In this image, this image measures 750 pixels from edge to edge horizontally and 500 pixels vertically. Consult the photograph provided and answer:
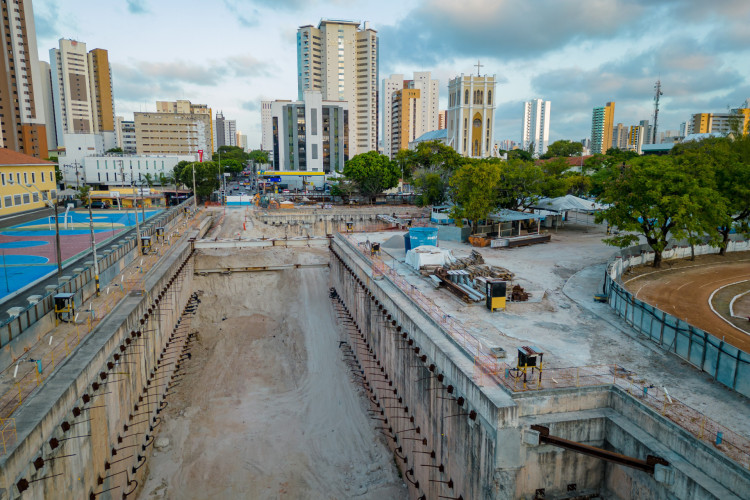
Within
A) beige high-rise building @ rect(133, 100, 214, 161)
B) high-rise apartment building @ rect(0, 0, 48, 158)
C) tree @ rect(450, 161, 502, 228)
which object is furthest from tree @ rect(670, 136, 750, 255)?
beige high-rise building @ rect(133, 100, 214, 161)

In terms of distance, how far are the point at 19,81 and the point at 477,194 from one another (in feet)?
409

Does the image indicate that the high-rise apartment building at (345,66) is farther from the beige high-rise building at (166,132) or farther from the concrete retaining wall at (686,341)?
the concrete retaining wall at (686,341)

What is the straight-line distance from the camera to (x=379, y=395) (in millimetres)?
27484

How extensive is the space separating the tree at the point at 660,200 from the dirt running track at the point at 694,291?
2.42m

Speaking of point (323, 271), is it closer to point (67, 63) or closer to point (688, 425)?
point (688, 425)

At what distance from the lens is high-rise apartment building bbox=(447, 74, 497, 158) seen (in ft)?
370

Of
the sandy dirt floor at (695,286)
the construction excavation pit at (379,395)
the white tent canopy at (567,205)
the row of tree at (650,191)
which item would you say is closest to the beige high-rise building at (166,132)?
the row of tree at (650,191)

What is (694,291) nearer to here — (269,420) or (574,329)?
(574,329)

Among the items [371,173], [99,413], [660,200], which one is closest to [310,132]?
[371,173]

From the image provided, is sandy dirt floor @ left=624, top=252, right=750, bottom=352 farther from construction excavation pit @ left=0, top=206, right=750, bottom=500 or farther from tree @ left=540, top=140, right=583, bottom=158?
tree @ left=540, top=140, right=583, bottom=158

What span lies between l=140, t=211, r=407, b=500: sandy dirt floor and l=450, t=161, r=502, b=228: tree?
15045 millimetres

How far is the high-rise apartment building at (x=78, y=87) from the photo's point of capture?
17225 cm

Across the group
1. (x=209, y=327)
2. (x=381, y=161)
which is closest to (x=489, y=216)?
(x=209, y=327)

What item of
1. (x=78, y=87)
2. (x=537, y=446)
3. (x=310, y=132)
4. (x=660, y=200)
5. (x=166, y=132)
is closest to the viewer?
(x=537, y=446)
